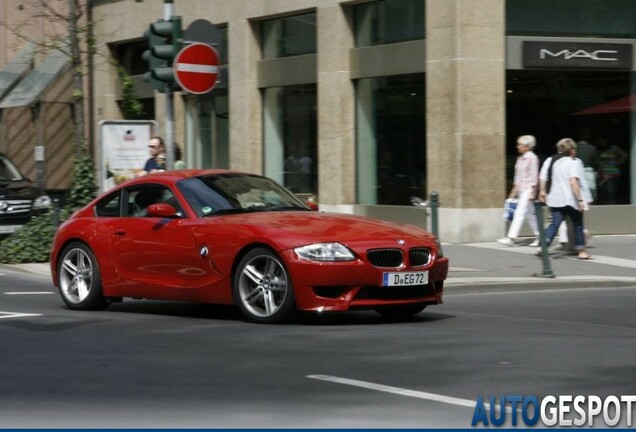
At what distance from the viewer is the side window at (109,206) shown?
1293cm

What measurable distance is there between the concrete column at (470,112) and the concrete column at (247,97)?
6018 mm

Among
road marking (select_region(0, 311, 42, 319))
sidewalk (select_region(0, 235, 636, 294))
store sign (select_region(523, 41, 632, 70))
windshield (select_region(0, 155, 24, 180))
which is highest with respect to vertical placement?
store sign (select_region(523, 41, 632, 70))

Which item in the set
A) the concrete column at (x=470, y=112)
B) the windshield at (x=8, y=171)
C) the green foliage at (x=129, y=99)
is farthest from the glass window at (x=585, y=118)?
the green foliage at (x=129, y=99)

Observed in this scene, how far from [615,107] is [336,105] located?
4.87m

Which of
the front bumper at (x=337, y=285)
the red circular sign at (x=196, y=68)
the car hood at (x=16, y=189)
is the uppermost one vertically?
the red circular sign at (x=196, y=68)

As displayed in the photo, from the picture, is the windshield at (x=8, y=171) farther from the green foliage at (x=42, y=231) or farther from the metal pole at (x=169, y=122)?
the metal pole at (x=169, y=122)

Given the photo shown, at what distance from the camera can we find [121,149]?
862 inches

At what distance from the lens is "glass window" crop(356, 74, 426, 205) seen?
22375 millimetres

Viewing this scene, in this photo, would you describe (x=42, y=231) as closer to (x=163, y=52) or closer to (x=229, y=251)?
(x=163, y=52)

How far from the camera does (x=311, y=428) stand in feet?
21.8

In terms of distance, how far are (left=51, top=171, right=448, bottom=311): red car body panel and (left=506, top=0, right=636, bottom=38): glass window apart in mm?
10229

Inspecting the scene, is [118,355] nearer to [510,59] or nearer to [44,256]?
[44,256]

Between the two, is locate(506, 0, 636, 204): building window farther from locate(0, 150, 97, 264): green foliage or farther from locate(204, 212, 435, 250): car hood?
locate(204, 212, 435, 250): car hood

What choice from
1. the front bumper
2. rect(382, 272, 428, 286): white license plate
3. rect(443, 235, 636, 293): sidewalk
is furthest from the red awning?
the front bumper
